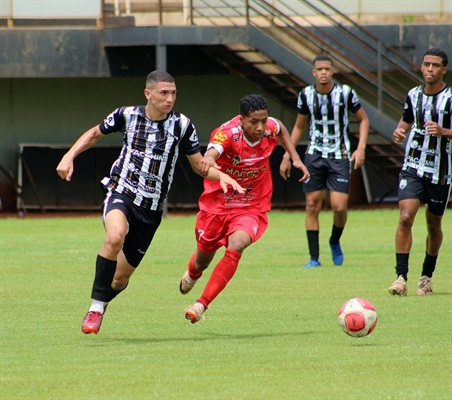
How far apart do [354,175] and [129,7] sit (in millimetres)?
7294

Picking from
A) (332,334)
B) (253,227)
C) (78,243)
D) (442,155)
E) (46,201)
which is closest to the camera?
(332,334)

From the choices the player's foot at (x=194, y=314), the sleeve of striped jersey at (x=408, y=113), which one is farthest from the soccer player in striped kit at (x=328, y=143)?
the player's foot at (x=194, y=314)

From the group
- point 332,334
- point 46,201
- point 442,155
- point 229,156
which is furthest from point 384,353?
point 46,201

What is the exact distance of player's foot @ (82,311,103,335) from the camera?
24.8 ft

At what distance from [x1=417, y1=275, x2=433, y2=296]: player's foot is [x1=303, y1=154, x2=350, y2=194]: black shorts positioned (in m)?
2.95

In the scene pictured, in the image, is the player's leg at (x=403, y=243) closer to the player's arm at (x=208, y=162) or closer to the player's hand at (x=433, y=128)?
the player's hand at (x=433, y=128)

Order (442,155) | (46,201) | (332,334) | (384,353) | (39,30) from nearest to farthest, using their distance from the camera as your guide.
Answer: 1. (384,353)
2. (332,334)
3. (442,155)
4. (39,30)
5. (46,201)

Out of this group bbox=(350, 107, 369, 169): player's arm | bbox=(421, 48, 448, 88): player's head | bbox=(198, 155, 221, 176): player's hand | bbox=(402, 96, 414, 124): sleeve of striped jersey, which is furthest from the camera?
bbox=(350, 107, 369, 169): player's arm

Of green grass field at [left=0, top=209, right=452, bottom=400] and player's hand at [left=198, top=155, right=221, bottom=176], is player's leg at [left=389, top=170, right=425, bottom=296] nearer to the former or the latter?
green grass field at [left=0, top=209, right=452, bottom=400]

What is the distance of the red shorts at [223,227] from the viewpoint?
870cm

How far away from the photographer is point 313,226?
13.1 metres

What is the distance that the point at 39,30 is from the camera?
2180 centimetres

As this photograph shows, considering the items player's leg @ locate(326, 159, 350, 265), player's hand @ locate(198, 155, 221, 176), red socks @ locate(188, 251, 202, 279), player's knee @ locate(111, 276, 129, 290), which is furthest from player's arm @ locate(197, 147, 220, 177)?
player's leg @ locate(326, 159, 350, 265)

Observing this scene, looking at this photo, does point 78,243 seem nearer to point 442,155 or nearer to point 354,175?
point 442,155
